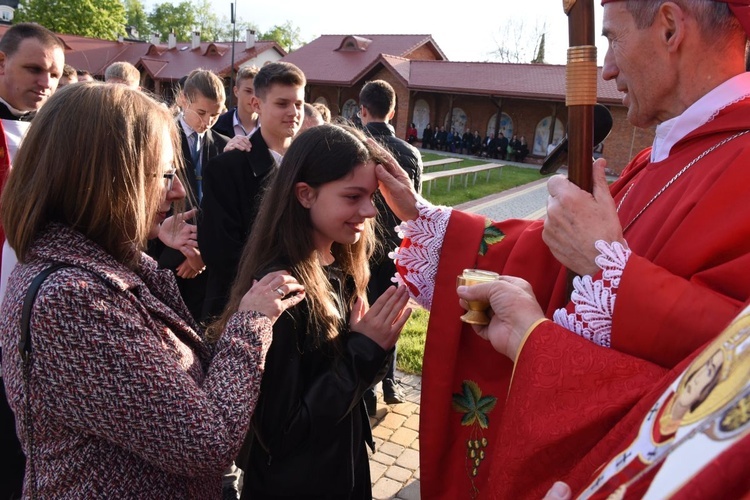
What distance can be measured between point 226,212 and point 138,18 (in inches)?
3264

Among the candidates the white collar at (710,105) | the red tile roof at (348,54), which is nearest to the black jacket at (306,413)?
the white collar at (710,105)

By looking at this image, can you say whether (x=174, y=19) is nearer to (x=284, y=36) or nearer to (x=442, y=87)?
(x=284, y=36)

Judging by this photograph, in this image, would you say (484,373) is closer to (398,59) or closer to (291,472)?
(291,472)

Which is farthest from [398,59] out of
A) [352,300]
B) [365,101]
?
[352,300]

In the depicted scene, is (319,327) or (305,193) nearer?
(319,327)

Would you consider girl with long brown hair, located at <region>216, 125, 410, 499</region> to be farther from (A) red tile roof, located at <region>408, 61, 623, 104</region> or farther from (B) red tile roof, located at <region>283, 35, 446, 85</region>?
(B) red tile roof, located at <region>283, 35, 446, 85</region>

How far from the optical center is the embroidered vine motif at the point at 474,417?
1799mm

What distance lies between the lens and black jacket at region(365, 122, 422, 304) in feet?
11.9

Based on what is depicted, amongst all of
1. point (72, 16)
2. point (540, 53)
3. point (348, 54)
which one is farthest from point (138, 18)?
point (348, 54)

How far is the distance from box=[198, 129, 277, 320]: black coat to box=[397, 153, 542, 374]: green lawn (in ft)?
3.82

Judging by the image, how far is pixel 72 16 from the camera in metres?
42.7

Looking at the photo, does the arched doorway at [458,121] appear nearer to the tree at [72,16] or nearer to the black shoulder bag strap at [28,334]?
the black shoulder bag strap at [28,334]

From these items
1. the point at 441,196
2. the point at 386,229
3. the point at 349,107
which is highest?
the point at 386,229

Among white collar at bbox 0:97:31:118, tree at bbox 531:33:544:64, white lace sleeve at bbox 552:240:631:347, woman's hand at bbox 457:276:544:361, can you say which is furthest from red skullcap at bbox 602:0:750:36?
tree at bbox 531:33:544:64
